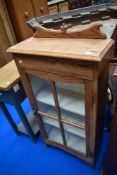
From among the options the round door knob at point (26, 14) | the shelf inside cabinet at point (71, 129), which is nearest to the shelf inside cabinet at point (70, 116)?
the shelf inside cabinet at point (71, 129)

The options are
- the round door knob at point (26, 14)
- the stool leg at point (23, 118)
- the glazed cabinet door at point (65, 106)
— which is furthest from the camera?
the round door knob at point (26, 14)

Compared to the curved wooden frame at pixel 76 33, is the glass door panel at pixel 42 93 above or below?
below

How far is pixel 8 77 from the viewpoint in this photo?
1.17 metres

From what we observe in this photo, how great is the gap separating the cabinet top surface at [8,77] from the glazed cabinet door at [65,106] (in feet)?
0.58

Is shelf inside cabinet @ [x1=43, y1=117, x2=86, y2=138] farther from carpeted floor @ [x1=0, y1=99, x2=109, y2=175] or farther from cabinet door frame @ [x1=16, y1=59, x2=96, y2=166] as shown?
carpeted floor @ [x1=0, y1=99, x2=109, y2=175]

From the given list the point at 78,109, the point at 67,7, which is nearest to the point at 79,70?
the point at 78,109

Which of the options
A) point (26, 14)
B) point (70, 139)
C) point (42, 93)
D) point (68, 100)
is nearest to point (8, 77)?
point (42, 93)

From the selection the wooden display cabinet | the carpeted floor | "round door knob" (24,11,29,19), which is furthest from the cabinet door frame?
"round door knob" (24,11,29,19)

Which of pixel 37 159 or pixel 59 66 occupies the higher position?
pixel 59 66

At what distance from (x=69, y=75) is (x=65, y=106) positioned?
337mm

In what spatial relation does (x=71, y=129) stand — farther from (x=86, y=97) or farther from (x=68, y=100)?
(x=86, y=97)

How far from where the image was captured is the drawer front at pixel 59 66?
688 millimetres

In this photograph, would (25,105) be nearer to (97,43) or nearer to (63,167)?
(63,167)

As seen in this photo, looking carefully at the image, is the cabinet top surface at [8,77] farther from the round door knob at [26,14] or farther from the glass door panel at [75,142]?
the round door knob at [26,14]
